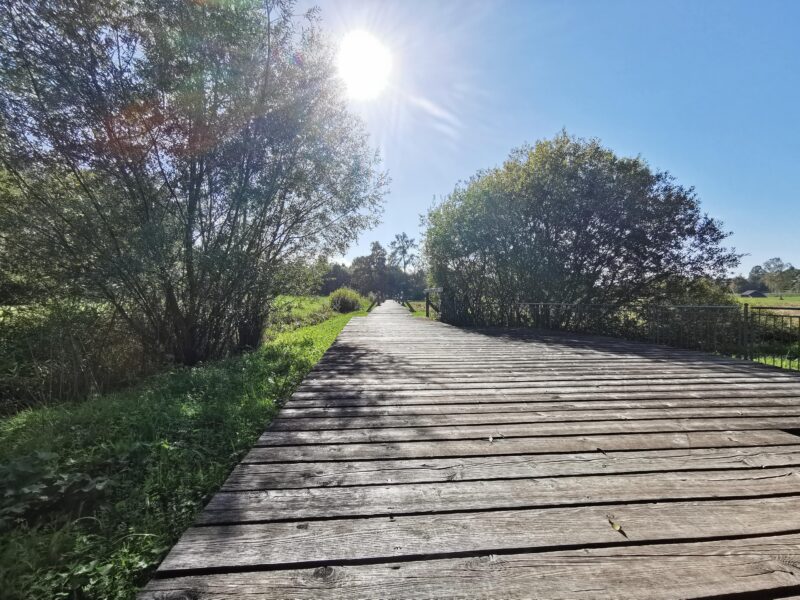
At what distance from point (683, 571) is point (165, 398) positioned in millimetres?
4368

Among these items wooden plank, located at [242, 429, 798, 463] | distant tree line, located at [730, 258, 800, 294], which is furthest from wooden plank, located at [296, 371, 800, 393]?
distant tree line, located at [730, 258, 800, 294]

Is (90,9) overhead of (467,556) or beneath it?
overhead

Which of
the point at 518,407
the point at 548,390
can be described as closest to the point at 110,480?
the point at 518,407

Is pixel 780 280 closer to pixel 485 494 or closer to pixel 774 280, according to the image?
pixel 774 280

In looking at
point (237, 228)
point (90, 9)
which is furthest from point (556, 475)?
point (90, 9)

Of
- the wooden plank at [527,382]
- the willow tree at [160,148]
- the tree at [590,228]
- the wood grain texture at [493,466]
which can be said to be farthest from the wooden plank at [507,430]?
the tree at [590,228]

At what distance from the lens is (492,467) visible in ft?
6.37

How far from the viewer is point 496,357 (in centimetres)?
533

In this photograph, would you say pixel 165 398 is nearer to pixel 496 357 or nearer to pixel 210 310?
pixel 210 310

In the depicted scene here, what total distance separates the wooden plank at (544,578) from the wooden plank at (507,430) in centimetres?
108

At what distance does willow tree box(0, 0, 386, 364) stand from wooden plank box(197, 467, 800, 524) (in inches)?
174

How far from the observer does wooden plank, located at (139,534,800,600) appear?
3.67ft

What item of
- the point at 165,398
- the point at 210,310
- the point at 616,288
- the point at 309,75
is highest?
the point at 309,75

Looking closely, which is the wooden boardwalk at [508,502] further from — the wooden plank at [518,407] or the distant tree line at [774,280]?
the distant tree line at [774,280]
